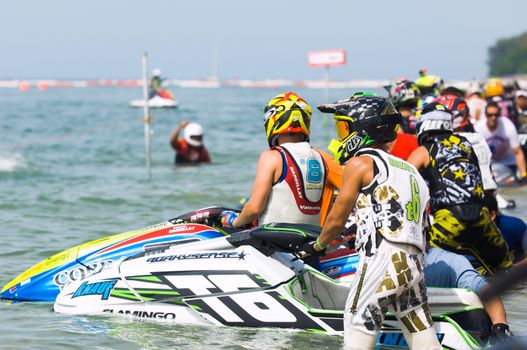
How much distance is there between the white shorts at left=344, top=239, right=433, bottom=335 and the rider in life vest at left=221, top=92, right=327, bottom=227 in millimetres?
1530

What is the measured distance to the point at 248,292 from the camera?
6.36m

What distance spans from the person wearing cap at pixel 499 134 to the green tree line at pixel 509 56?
8747 centimetres

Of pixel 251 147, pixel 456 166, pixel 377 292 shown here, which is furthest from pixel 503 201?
pixel 251 147

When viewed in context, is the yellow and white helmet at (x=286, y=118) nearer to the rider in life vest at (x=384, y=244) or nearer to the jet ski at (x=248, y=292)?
the jet ski at (x=248, y=292)

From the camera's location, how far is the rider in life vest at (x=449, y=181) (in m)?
7.23

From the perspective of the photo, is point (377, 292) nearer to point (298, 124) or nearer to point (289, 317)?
point (289, 317)

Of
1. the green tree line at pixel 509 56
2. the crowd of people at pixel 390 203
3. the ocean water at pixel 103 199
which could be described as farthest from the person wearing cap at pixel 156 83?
Result: the green tree line at pixel 509 56

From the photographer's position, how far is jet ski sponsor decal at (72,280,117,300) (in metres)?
7.00

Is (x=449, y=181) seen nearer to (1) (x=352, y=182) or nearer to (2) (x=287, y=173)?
(2) (x=287, y=173)

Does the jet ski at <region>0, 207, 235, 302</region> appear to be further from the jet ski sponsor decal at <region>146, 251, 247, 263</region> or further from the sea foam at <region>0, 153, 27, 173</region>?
the sea foam at <region>0, 153, 27, 173</region>

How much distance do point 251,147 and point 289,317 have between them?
22.5 m

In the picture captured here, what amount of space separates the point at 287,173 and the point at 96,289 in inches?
71.2

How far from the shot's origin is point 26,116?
1838 inches

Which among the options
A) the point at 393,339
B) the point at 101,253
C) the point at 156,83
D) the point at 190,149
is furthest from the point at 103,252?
the point at 156,83
